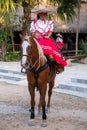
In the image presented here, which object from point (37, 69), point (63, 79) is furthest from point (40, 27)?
point (63, 79)

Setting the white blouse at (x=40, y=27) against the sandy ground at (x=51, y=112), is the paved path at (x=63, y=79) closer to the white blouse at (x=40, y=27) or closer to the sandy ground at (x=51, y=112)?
the sandy ground at (x=51, y=112)

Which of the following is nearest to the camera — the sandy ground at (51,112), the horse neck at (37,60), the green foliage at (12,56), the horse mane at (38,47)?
the horse mane at (38,47)

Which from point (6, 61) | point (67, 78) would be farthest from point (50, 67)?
point (6, 61)

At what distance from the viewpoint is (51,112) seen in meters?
9.30

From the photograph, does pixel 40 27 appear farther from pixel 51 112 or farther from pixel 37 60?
pixel 51 112

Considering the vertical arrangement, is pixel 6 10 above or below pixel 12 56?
above

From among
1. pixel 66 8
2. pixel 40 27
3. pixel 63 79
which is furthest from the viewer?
pixel 66 8

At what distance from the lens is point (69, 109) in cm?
966

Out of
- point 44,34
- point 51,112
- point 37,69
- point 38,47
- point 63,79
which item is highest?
point 44,34

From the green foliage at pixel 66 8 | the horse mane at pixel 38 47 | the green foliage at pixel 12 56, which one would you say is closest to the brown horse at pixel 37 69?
the horse mane at pixel 38 47

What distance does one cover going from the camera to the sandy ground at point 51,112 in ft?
26.3

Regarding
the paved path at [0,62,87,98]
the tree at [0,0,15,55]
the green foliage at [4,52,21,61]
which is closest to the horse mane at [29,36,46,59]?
the paved path at [0,62,87,98]

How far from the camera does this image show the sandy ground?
26.3 feet

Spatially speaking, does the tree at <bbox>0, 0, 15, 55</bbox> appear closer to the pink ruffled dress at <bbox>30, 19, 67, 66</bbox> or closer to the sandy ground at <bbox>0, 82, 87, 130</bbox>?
the sandy ground at <bbox>0, 82, 87, 130</bbox>
